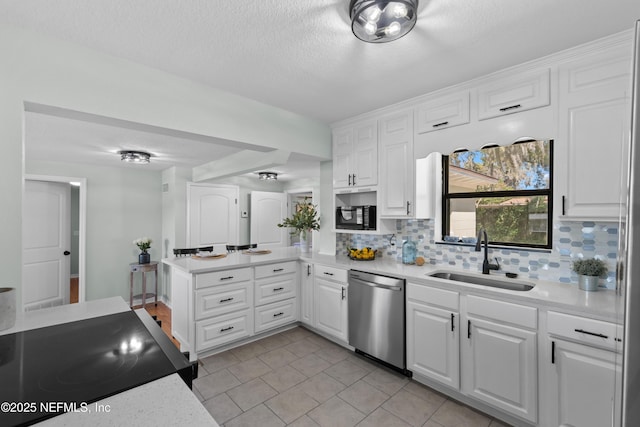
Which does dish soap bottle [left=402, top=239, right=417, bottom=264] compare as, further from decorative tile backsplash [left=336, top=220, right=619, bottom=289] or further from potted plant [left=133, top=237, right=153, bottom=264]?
potted plant [left=133, top=237, right=153, bottom=264]

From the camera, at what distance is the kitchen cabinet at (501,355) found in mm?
1823

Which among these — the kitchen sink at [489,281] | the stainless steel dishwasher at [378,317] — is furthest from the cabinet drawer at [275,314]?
the kitchen sink at [489,281]

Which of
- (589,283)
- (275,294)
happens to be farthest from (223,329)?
(589,283)

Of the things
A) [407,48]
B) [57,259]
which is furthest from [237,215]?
[407,48]

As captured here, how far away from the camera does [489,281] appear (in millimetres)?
2359

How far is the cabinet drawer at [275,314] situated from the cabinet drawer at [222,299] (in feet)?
0.65

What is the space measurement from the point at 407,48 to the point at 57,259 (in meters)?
5.60

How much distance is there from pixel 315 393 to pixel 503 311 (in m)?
1.51

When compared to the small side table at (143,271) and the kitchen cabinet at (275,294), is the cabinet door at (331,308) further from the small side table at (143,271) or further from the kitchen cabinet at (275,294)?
the small side table at (143,271)

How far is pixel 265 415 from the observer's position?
2.06 metres

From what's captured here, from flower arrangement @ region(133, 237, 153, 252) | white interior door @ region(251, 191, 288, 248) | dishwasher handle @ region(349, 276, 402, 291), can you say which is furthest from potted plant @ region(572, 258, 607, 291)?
flower arrangement @ region(133, 237, 153, 252)

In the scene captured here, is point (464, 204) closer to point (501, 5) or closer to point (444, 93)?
point (444, 93)

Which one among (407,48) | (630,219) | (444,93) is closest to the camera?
(630,219)

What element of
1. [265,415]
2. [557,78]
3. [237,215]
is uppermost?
[557,78]
